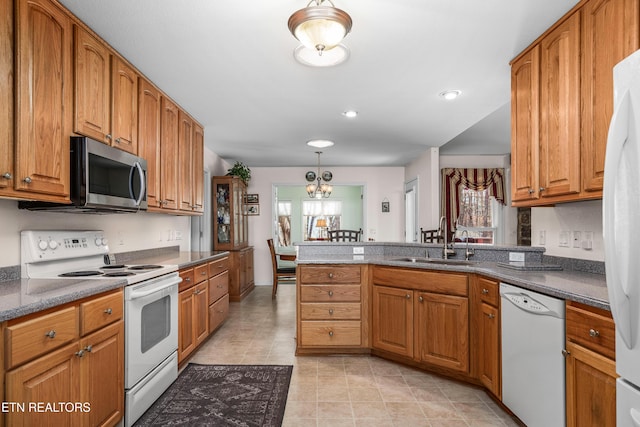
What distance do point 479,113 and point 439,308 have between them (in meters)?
2.18

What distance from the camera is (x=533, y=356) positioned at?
193 centimetres

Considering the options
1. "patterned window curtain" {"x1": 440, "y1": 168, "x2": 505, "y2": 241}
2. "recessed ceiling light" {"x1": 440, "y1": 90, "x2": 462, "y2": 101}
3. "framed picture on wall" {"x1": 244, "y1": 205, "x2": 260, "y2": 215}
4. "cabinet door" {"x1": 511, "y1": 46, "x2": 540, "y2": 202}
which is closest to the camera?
"cabinet door" {"x1": 511, "y1": 46, "x2": 540, "y2": 202}

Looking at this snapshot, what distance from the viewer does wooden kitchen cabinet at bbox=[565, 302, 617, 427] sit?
145 cm

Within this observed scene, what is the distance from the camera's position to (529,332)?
6.45 feet

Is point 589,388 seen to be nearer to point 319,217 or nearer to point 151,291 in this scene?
point 151,291

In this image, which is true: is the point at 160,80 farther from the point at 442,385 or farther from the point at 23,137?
the point at 442,385

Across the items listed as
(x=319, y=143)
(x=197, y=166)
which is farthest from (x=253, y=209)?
(x=197, y=166)

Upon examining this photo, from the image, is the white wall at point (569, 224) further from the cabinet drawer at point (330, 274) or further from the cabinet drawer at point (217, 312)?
the cabinet drawer at point (217, 312)

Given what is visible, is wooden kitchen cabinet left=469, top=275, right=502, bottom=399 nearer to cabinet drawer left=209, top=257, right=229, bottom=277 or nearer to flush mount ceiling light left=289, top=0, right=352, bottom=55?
flush mount ceiling light left=289, top=0, right=352, bottom=55

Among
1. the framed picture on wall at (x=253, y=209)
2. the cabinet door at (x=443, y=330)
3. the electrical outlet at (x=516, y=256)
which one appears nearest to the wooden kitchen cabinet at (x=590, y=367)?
the cabinet door at (x=443, y=330)

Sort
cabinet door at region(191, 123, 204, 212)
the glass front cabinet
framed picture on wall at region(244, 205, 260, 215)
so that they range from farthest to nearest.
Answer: framed picture on wall at region(244, 205, 260, 215) < the glass front cabinet < cabinet door at region(191, 123, 204, 212)

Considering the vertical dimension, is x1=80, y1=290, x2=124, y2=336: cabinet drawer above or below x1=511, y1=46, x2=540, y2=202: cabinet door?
below

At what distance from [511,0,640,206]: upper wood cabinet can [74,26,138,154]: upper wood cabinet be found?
273cm

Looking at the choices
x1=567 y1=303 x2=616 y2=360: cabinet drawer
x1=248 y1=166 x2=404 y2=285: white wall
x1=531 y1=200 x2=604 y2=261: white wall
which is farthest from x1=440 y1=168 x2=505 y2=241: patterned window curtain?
x1=567 y1=303 x2=616 y2=360: cabinet drawer
